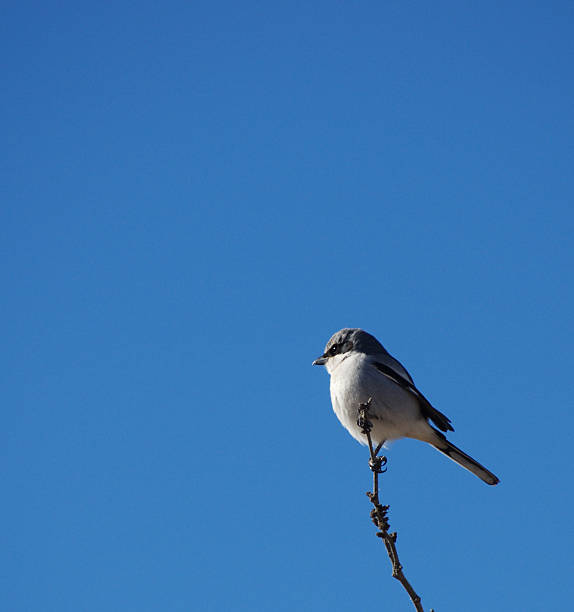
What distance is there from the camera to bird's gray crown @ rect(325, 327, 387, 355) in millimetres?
6695

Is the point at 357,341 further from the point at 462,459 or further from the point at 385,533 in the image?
the point at 385,533

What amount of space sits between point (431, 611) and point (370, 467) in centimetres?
138

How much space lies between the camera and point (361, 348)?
6691 mm

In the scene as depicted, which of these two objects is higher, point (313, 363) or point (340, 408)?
point (313, 363)

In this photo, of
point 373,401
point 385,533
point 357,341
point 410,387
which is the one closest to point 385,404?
point 373,401

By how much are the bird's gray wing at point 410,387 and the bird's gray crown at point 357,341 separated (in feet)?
0.65

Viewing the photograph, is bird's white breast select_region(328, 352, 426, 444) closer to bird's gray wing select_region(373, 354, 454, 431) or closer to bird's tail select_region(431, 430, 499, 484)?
bird's gray wing select_region(373, 354, 454, 431)

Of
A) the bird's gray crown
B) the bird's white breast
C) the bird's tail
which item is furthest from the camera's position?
the bird's gray crown

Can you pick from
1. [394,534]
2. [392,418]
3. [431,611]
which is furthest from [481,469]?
[431,611]

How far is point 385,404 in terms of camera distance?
19.8ft

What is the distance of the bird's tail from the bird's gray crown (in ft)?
3.33

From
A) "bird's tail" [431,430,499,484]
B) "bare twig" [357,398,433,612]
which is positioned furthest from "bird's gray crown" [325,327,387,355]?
"bare twig" [357,398,433,612]

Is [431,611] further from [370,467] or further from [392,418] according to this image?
[392,418]

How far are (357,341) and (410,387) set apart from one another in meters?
0.77
